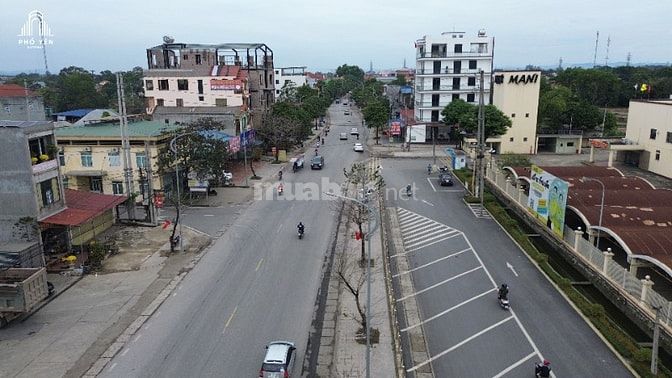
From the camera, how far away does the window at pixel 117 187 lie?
4453 cm

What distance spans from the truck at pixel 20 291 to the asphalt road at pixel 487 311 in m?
17.1

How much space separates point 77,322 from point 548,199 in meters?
28.8

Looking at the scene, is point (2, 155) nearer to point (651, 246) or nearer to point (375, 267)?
point (375, 267)

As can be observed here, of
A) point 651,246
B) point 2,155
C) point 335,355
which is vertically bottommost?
point 335,355

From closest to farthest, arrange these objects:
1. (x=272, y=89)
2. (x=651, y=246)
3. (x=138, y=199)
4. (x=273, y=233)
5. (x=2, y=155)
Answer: (x=651, y=246)
(x=2, y=155)
(x=273, y=233)
(x=138, y=199)
(x=272, y=89)

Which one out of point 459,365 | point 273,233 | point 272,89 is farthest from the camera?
point 272,89

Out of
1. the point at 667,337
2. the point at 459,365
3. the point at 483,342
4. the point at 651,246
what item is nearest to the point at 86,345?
the point at 459,365

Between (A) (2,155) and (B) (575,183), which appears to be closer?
(A) (2,155)

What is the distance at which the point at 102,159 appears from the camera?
44375 mm

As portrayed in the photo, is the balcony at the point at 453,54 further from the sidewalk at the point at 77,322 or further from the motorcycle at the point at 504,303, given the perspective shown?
the motorcycle at the point at 504,303

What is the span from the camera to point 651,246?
24484 millimetres

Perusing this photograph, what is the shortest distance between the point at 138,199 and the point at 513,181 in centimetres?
3354

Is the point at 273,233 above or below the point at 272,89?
below

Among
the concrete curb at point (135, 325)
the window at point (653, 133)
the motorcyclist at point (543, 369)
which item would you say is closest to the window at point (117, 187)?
the concrete curb at point (135, 325)
